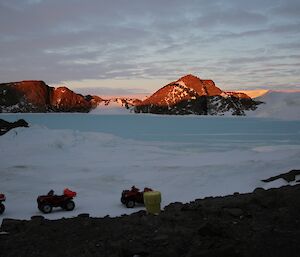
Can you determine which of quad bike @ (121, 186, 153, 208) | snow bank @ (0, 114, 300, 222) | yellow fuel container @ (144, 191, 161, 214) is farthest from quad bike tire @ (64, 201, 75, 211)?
yellow fuel container @ (144, 191, 161, 214)

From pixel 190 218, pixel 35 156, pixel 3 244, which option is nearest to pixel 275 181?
pixel 190 218

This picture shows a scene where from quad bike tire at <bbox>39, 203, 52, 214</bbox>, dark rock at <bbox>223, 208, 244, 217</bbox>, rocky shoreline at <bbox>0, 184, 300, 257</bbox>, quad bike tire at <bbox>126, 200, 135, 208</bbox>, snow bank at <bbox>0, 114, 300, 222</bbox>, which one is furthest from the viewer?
snow bank at <bbox>0, 114, 300, 222</bbox>

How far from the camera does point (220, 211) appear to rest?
26.8 ft

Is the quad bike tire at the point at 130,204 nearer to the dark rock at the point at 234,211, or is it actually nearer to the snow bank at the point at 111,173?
A: the snow bank at the point at 111,173

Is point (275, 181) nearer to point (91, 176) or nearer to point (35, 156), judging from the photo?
point (91, 176)

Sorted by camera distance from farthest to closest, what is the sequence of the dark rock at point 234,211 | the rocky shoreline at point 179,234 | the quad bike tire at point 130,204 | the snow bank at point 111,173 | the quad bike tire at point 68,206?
the snow bank at point 111,173
the quad bike tire at point 130,204
the quad bike tire at point 68,206
the dark rock at point 234,211
the rocky shoreline at point 179,234

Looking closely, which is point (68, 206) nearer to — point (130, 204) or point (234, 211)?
point (130, 204)

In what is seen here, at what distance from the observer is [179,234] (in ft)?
22.0

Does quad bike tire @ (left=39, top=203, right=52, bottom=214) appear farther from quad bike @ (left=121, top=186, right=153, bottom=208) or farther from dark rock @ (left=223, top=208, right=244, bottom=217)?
dark rock @ (left=223, top=208, right=244, bottom=217)

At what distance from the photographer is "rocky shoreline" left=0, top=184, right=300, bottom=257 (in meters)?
5.80

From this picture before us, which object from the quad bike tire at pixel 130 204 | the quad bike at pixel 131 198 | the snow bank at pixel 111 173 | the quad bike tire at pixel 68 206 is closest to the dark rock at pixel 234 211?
the snow bank at pixel 111 173

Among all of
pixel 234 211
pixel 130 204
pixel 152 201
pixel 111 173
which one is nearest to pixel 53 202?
pixel 130 204

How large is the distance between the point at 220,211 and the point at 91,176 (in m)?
10.4

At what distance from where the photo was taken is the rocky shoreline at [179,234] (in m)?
5.80
